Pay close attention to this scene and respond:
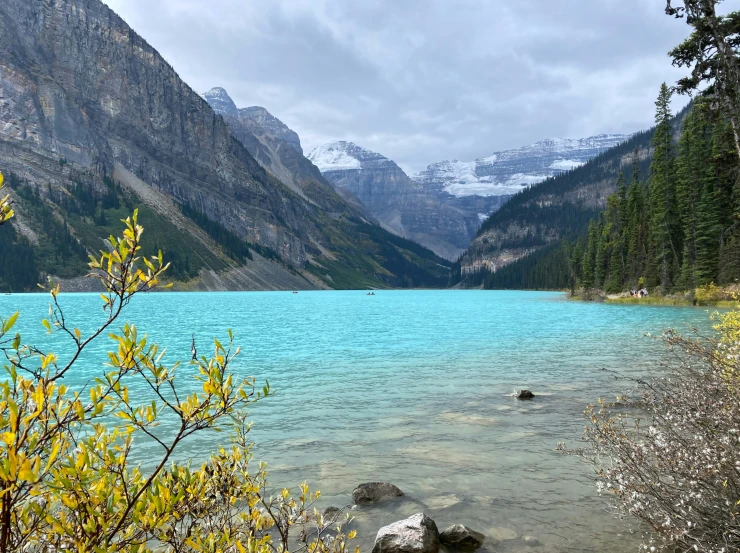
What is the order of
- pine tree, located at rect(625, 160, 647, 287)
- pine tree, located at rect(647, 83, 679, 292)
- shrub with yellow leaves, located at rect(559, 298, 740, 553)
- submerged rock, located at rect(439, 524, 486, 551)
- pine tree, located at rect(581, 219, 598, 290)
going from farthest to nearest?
pine tree, located at rect(581, 219, 598, 290) → pine tree, located at rect(625, 160, 647, 287) → pine tree, located at rect(647, 83, 679, 292) → submerged rock, located at rect(439, 524, 486, 551) → shrub with yellow leaves, located at rect(559, 298, 740, 553)

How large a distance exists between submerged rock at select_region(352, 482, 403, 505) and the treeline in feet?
182

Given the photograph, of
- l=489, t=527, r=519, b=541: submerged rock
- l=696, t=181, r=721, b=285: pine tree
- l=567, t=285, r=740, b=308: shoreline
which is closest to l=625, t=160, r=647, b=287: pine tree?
l=567, t=285, r=740, b=308: shoreline

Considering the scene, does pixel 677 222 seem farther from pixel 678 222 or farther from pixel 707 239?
pixel 707 239

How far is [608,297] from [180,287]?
148407 mm

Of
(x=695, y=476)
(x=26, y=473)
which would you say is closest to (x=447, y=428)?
(x=695, y=476)

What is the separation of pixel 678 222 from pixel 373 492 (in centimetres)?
8515

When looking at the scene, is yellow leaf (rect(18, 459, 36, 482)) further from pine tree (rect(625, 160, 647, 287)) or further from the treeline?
pine tree (rect(625, 160, 647, 287))

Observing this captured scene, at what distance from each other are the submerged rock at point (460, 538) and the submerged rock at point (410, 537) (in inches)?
6.4

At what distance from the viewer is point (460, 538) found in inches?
322

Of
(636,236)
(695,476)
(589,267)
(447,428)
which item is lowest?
(447,428)

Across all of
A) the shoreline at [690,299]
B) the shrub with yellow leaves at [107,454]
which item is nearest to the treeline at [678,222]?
the shoreline at [690,299]

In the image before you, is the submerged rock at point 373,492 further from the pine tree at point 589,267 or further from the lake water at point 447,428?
Result: the pine tree at point 589,267

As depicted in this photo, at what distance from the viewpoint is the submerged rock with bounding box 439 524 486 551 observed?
26.8 ft

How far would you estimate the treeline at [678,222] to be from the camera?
65.2 meters
